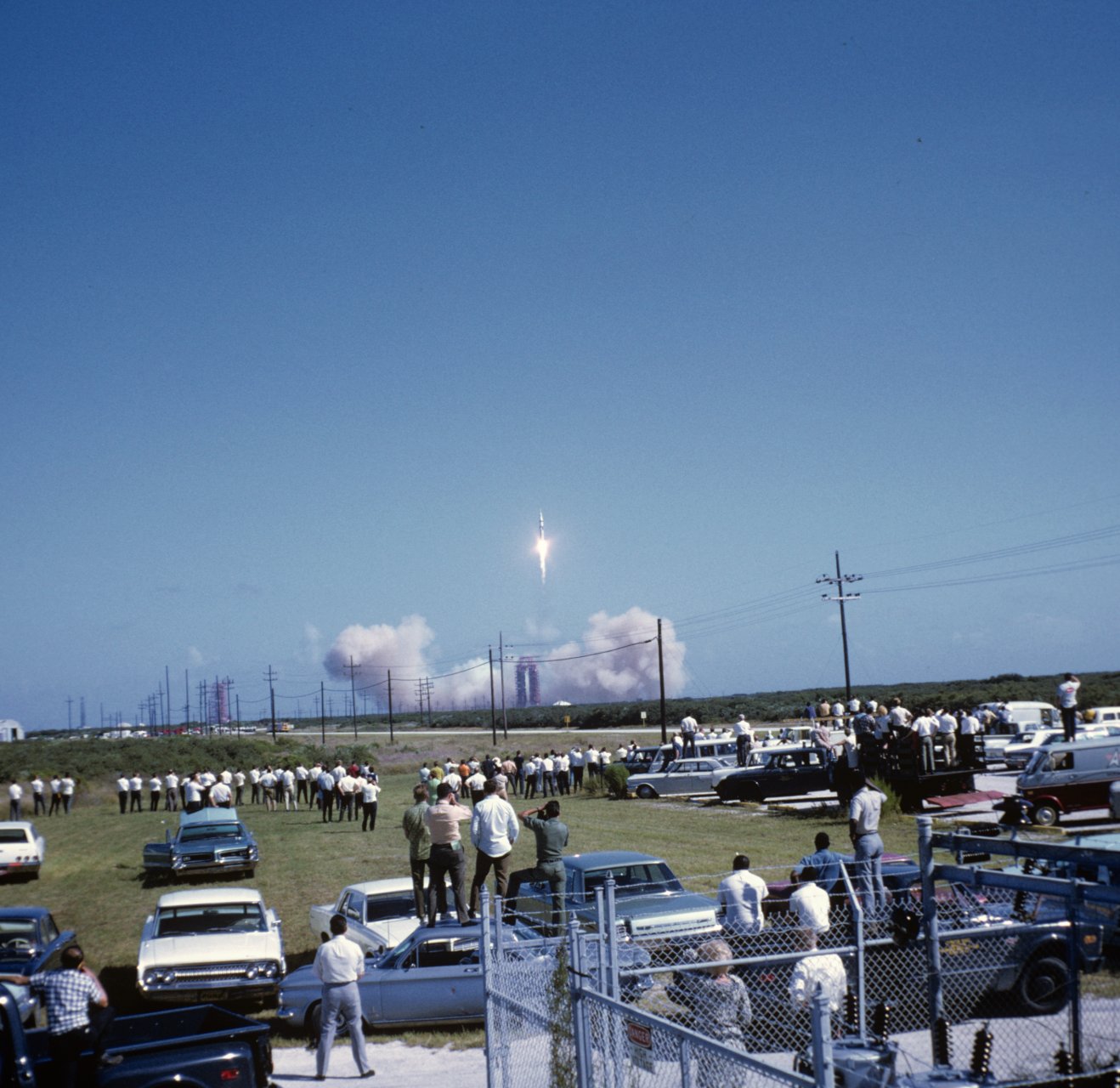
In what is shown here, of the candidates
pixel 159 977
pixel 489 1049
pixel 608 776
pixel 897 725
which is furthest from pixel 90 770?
pixel 489 1049

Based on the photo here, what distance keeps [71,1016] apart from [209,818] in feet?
55.5

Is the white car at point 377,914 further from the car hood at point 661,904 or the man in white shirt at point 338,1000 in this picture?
the car hood at point 661,904

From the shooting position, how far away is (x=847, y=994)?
930cm

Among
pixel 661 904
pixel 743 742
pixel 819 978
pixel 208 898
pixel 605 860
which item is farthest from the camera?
pixel 743 742

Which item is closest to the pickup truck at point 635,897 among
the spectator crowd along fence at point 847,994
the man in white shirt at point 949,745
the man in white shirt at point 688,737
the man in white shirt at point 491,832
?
the man in white shirt at point 491,832

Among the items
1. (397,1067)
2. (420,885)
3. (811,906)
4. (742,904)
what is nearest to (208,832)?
(420,885)

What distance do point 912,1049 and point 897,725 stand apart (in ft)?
60.7

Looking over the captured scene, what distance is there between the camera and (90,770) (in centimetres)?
6888

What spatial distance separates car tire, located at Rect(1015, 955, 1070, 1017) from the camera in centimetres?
1060

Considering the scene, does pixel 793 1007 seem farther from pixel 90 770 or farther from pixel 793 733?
pixel 90 770

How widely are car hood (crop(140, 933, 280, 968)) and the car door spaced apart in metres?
2.52

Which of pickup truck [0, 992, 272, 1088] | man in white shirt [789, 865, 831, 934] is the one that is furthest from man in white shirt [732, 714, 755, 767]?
pickup truck [0, 992, 272, 1088]

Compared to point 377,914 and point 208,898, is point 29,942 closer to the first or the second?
point 208,898

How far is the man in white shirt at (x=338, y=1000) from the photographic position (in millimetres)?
11516
